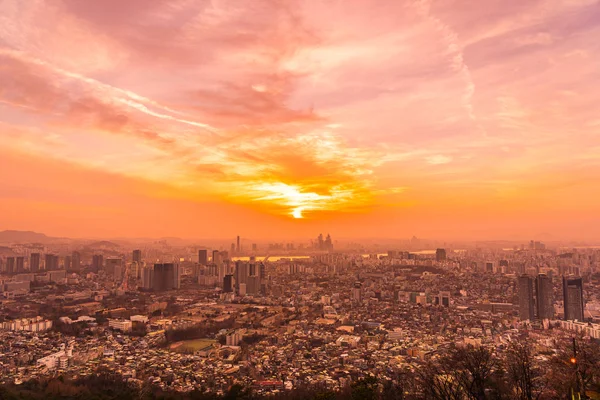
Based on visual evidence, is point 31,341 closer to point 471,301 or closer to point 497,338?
point 497,338

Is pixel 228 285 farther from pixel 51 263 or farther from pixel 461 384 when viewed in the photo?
pixel 461 384

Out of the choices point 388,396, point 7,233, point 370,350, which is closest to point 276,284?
point 370,350

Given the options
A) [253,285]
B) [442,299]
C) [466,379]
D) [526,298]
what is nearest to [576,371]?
[466,379]

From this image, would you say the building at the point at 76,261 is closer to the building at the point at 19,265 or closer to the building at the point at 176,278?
the building at the point at 19,265

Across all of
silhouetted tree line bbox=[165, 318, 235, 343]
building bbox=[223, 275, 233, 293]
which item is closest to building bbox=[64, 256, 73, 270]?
building bbox=[223, 275, 233, 293]

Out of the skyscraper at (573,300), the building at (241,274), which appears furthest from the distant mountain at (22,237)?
the skyscraper at (573,300)
